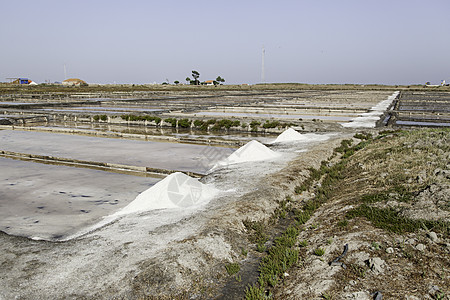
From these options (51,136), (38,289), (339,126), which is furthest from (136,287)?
(339,126)

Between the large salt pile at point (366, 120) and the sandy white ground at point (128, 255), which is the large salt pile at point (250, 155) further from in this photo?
the large salt pile at point (366, 120)

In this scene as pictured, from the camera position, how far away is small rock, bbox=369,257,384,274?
416 centimetres

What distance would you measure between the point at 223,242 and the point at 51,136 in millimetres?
14254

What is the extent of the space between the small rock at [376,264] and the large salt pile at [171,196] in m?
3.59

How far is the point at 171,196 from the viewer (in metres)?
6.97

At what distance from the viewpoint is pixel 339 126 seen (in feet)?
62.3

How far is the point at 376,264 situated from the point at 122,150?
35.0 feet

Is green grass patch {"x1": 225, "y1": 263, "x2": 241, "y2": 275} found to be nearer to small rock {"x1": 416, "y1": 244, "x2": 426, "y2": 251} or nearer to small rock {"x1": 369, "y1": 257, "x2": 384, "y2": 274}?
small rock {"x1": 369, "y1": 257, "x2": 384, "y2": 274}

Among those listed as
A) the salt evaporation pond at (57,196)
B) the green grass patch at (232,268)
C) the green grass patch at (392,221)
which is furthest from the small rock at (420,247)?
the salt evaporation pond at (57,196)

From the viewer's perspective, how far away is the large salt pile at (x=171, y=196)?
22.4 ft

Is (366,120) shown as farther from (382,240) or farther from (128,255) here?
(128,255)

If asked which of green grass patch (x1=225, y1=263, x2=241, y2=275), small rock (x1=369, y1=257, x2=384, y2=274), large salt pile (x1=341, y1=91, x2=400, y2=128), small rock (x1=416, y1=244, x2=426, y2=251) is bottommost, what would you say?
green grass patch (x1=225, y1=263, x2=241, y2=275)

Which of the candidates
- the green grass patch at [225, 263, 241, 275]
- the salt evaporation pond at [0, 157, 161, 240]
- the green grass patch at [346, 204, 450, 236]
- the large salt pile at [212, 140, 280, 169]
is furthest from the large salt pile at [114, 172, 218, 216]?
the large salt pile at [212, 140, 280, 169]

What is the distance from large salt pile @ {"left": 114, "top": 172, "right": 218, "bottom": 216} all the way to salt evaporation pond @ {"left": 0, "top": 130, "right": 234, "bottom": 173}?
2.85 metres
